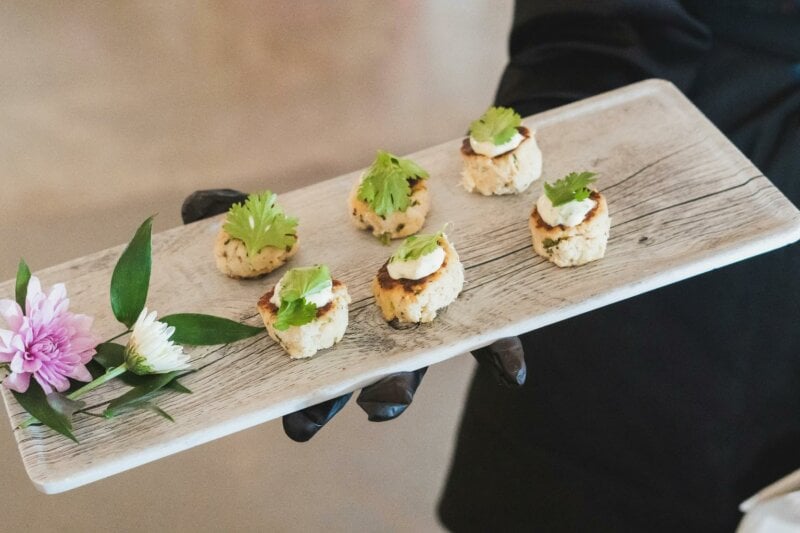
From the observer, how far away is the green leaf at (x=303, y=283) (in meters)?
1.11

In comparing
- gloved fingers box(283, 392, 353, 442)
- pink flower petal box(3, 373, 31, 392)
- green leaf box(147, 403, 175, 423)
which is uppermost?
pink flower petal box(3, 373, 31, 392)

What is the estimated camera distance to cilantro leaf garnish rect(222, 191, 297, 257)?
1236 mm

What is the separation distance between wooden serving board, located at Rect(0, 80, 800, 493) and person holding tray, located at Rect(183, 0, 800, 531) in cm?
5

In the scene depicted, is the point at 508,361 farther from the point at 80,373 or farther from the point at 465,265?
the point at 80,373

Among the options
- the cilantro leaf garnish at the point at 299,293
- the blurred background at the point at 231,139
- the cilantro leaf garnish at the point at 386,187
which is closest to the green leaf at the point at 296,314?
the cilantro leaf garnish at the point at 299,293

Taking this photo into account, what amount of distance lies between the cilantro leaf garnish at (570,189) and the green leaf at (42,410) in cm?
69

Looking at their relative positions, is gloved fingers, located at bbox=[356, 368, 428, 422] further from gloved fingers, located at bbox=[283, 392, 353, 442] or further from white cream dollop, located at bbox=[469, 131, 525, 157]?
white cream dollop, located at bbox=[469, 131, 525, 157]

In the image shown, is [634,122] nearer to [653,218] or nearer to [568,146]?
[568,146]

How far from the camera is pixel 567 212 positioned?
1.20 metres

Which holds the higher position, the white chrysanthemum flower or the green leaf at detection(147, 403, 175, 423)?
the white chrysanthemum flower

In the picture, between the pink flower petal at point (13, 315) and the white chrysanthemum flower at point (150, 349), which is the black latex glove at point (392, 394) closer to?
the white chrysanthemum flower at point (150, 349)

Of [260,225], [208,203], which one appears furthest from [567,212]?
[208,203]

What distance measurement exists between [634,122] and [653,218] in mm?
231

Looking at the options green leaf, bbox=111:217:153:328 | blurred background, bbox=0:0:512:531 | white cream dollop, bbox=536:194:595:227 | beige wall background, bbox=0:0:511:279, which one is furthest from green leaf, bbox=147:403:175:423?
beige wall background, bbox=0:0:511:279
